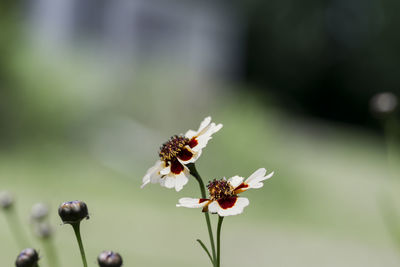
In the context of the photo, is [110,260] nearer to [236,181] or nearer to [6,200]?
[236,181]

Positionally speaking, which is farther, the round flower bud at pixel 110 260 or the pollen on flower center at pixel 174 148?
the pollen on flower center at pixel 174 148

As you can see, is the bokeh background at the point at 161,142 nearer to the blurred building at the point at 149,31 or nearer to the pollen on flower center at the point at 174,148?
the blurred building at the point at 149,31

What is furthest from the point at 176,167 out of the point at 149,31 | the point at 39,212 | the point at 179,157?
the point at 149,31

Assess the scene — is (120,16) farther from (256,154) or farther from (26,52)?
(256,154)

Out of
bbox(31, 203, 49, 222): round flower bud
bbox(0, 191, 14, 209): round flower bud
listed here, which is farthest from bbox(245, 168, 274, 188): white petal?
bbox(0, 191, 14, 209): round flower bud

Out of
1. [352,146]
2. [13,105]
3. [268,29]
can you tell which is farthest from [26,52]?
[268,29]

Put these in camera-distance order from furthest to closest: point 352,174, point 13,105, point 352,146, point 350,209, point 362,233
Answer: point 352,146, point 352,174, point 13,105, point 350,209, point 362,233

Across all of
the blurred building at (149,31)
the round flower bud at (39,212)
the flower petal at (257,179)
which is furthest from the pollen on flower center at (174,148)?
the blurred building at (149,31)
